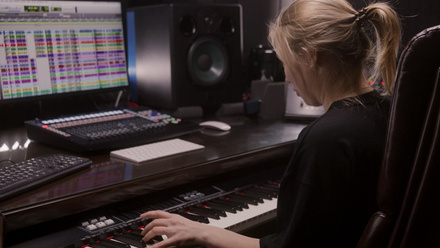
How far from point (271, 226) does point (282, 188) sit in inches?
18.5

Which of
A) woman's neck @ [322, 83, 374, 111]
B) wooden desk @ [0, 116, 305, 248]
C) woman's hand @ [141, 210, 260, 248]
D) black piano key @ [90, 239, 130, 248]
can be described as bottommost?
black piano key @ [90, 239, 130, 248]

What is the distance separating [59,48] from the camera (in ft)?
5.01

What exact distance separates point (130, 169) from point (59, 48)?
587mm

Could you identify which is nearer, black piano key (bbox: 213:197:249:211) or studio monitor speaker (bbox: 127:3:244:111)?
black piano key (bbox: 213:197:249:211)

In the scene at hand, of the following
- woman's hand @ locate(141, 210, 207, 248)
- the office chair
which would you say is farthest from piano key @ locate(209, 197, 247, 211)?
the office chair

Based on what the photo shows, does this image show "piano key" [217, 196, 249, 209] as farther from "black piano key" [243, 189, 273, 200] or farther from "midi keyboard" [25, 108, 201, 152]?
"midi keyboard" [25, 108, 201, 152]

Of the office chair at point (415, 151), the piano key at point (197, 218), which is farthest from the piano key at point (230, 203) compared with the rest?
the office chair at point (415, 151)

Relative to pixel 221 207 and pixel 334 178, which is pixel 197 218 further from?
pixel 334 178

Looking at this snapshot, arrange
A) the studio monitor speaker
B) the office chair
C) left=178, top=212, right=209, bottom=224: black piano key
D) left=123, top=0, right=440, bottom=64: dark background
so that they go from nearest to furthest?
1. the office chair
2. left=178, top=212, right=209, bottom=224: black piano key
3. the studio monitor speaker
4. left=123, top=0, right=440, bottom=64: dark background

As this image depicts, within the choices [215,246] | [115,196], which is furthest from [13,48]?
[215,246]

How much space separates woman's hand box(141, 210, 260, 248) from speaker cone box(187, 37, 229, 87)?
2.94ft

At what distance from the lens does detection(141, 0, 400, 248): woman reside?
84 cm

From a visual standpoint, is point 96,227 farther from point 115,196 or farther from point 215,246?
point 215,246

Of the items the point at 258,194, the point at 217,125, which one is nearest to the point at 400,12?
the point at 217,125
